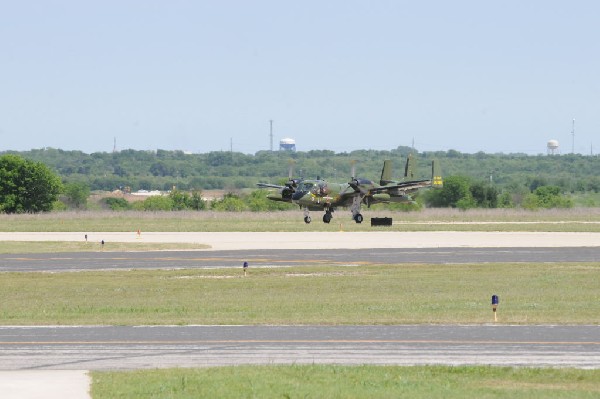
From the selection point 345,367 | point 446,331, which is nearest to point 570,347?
point 446,331

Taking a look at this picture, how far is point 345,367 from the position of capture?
75.2 ft

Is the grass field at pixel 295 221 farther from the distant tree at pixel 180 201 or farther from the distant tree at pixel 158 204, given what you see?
the distant tree at pixel 180 201

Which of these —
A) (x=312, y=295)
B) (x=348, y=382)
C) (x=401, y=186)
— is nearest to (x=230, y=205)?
(x=401, y=186)

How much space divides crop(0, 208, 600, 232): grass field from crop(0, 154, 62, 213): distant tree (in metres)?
10.8

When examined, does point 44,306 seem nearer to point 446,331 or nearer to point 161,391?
point 446,331

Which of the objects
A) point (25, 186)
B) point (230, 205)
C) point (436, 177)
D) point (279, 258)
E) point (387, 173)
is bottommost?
point (279, 258)

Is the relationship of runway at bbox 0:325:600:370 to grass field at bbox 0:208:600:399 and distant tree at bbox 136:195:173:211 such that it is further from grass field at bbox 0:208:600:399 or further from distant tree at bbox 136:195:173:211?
distant tree at bbox 136:195:173:211

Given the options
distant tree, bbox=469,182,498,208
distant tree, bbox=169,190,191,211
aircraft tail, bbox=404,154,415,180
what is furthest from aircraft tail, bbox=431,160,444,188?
distant tree, bbox=169,190,191,211

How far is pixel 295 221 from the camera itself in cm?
10588

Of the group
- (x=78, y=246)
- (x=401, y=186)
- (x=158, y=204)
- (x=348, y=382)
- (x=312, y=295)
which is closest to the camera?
(x=348, y=382)

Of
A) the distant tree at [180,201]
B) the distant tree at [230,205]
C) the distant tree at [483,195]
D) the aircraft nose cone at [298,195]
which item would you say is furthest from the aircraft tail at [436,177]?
the distant tree at [180,201]

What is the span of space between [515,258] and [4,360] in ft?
136

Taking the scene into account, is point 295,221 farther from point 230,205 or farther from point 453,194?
point 453,194

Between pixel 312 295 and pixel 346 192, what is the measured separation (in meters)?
45.7
